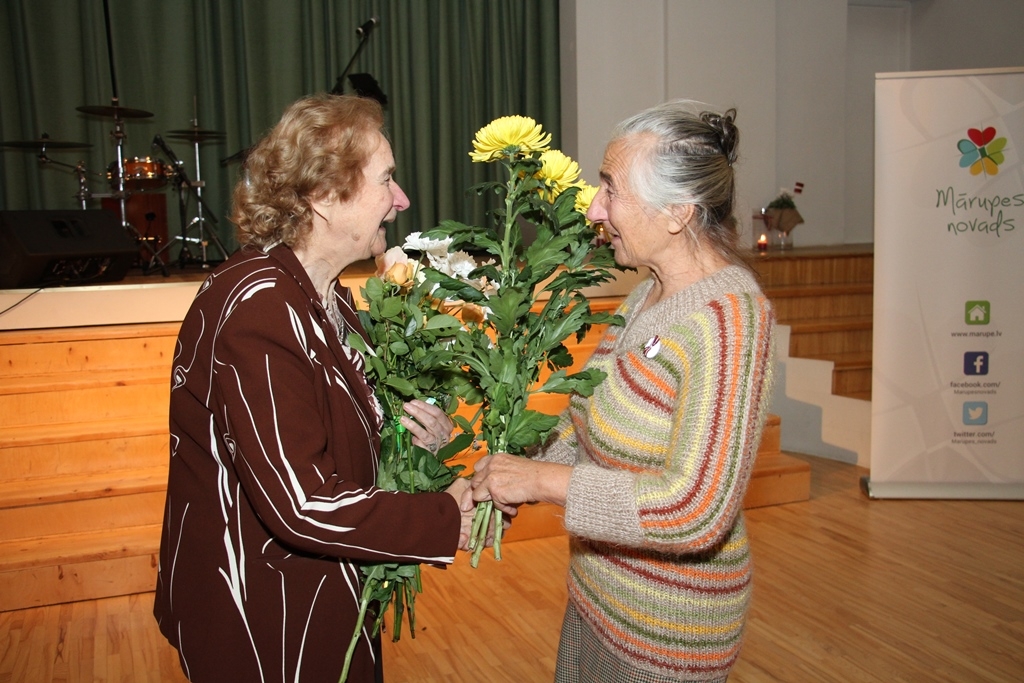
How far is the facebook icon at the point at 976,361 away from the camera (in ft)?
14.2

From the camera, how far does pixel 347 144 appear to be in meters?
1.44

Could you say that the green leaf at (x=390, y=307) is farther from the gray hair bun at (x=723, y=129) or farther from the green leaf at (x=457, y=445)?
the gray hair bun at (x=723, y=129)

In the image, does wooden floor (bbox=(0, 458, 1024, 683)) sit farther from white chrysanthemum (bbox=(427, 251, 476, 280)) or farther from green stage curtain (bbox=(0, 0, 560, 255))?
green stage curtain (bbox=(0, 0, 560, 255))

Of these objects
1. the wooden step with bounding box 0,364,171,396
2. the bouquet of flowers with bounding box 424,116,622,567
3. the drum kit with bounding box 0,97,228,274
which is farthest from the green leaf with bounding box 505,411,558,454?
the drum kit with bounding box 0,97,228,274

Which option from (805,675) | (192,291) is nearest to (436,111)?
(192,291)

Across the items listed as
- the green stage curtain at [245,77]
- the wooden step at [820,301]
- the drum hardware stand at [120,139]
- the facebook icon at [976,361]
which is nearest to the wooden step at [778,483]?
the facebook icon at [976,361]

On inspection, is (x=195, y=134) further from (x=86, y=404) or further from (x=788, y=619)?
(x=788, y=619)

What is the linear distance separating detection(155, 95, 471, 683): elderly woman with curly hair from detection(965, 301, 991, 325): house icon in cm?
365

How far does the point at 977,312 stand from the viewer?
4.31m

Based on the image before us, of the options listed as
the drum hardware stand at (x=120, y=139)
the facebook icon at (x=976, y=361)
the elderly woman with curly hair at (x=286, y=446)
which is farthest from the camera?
the drum hardware stand at (x=120, y=139)

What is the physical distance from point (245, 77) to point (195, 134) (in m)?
0.89

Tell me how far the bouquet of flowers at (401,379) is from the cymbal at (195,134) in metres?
5.73

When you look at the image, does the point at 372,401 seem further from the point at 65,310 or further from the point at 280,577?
the point at 65,310

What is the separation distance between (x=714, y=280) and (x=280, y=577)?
2.65 feet
